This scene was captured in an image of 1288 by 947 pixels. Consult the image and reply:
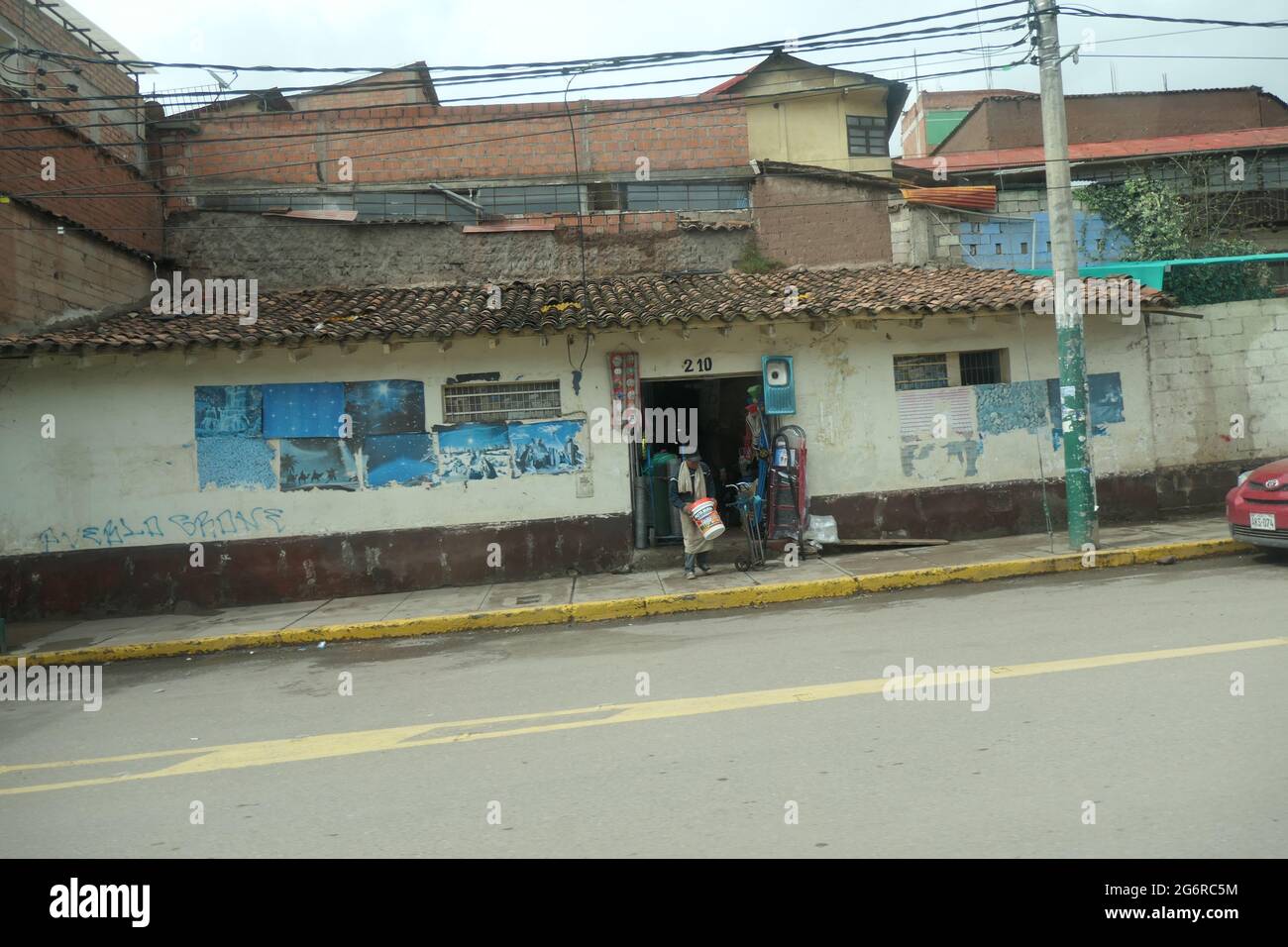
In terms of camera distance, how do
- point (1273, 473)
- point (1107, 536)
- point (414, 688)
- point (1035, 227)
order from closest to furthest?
point (414, 688), point (1273, 473), point (1107, 536), point (1035, 227)

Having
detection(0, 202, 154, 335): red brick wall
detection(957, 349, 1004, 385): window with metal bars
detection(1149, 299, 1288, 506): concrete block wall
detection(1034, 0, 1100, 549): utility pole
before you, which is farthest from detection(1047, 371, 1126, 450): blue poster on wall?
detection(0, 202, 154, 335): red brick wall

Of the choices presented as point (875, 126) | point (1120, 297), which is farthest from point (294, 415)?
point (875, 126)

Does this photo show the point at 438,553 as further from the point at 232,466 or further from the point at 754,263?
the point at 754,263

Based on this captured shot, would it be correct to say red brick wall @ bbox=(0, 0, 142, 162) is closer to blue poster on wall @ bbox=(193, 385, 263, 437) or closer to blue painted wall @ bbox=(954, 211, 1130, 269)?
blue poster on wall @ bbox=(193, 385, 263, 437)

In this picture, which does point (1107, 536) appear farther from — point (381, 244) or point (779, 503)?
point (381, 244)

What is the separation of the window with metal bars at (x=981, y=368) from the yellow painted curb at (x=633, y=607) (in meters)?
3.39

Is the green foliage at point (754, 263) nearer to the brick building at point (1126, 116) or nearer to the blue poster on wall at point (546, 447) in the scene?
the blue poster on wall at point (546, 447)

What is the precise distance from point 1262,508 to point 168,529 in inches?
506

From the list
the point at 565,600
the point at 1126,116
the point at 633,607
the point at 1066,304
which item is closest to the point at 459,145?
the point at 565,600

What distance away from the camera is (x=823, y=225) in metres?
16.4

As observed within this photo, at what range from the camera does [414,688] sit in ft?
24.7

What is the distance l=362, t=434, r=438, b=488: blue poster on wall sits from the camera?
42.0ft

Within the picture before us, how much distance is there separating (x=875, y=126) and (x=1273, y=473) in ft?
37.5

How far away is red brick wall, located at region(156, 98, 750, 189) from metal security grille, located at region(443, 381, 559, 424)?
554 centimetres
